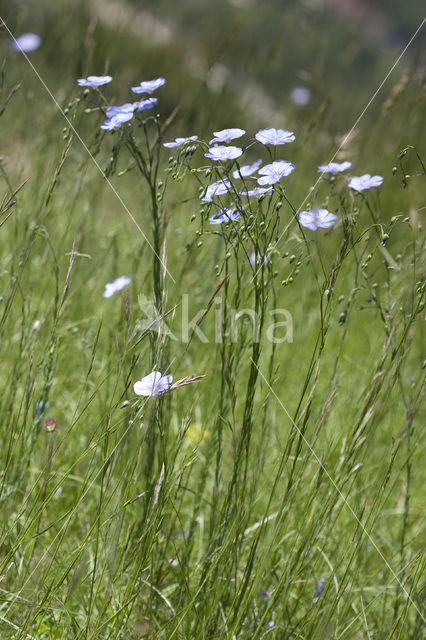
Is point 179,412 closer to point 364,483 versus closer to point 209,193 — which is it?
point 364,483

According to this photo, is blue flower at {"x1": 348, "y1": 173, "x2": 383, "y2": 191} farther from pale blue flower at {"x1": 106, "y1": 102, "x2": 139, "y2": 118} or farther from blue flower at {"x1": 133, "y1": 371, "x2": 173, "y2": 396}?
blue flower at {"x1": 133, "y1": 371, "x2": 173, "y2": 396}

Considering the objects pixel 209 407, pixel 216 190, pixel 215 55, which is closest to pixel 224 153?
pixel 216 190

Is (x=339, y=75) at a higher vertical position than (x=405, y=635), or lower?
higher

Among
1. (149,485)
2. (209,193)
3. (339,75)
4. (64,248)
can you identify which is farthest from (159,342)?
(339,75)

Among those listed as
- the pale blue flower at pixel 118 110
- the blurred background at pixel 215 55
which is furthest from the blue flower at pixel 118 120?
the blurred background at pixel 215 55

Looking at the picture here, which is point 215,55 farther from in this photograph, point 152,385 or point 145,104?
point 152,385

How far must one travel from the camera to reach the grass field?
105cm

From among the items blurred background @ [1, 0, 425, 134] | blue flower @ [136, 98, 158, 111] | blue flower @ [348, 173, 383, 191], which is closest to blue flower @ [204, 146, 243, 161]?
blue flower @ [136, 98, 158, 111]

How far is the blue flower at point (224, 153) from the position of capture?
1032mm

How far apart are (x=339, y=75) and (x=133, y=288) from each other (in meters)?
1.20

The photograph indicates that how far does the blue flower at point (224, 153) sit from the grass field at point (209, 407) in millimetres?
13

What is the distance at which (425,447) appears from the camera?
1970 millimetres

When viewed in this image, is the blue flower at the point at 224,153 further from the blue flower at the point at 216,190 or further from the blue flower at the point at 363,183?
the blue flower at the point at 363,183

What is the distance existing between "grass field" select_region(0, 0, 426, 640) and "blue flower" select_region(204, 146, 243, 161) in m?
0.01
